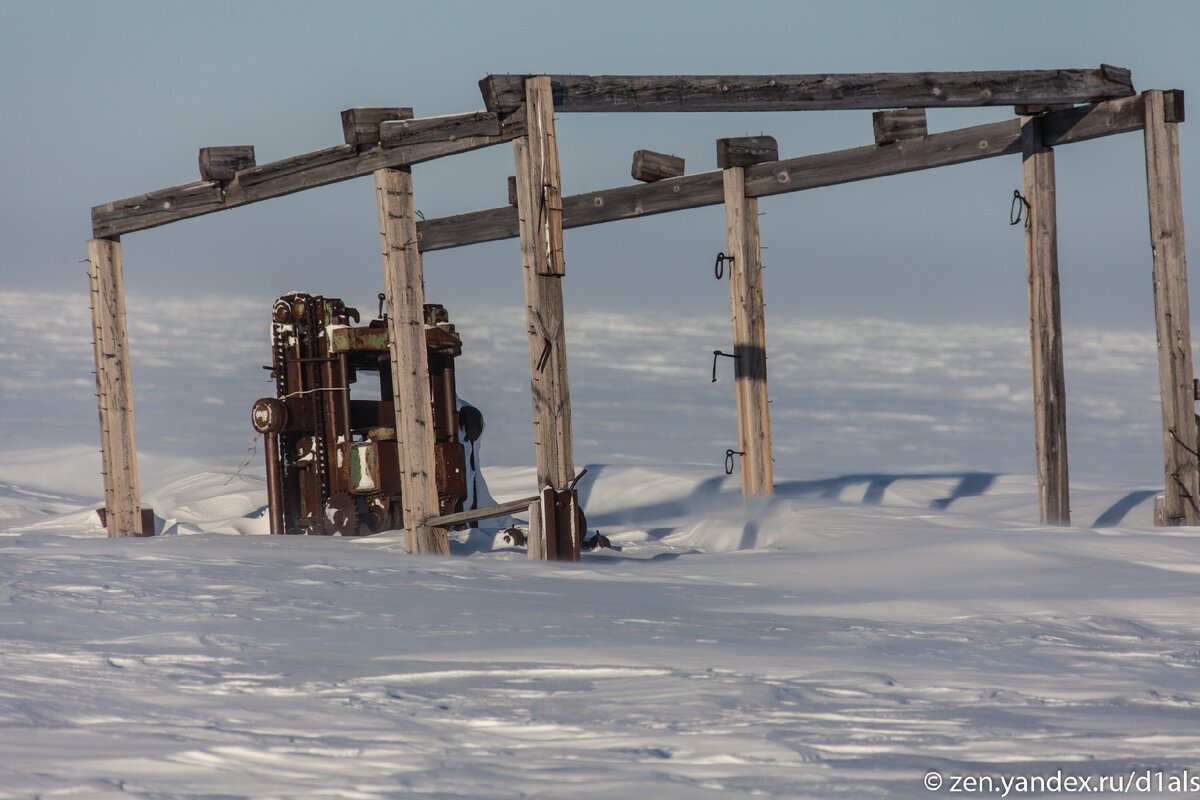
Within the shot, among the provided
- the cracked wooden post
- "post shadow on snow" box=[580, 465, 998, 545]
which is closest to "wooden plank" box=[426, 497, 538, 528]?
the cracked wooden post

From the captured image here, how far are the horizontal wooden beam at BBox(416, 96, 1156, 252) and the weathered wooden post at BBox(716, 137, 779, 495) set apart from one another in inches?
6.8

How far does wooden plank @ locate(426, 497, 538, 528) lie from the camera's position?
9109 millimetres

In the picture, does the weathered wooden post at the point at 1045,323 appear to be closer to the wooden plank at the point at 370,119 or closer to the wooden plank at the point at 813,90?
the wooden plank at the point at 813,90

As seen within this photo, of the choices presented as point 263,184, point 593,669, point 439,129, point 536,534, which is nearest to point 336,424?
point 263,184

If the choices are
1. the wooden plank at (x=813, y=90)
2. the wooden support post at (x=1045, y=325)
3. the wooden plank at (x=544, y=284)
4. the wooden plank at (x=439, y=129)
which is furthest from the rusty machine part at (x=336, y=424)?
the wooden support post at (x=1045, y=325)

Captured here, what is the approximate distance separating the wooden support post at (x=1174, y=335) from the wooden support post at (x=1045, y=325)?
0.80 metres

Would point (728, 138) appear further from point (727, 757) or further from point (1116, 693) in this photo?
point (727, 757)

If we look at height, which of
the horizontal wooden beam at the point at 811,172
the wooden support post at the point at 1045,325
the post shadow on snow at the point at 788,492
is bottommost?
the post shadow on snow at the point at 788,492

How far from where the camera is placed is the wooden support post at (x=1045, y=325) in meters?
11.1

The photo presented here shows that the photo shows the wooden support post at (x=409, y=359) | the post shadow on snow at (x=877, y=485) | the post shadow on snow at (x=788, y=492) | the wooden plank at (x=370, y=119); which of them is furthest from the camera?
the post shadow on snow at (x=877, y=485)

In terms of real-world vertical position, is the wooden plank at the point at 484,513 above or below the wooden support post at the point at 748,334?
below

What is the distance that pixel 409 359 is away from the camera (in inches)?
393

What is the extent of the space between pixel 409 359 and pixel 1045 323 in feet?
17.0

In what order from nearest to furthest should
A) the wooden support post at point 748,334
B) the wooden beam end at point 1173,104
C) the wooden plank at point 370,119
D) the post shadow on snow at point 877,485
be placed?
the wooden plank at point 370,119
the wooden beam end at point 1173,104
the wooden support post at point 748,334
the post shadow on snow at point 877,485
